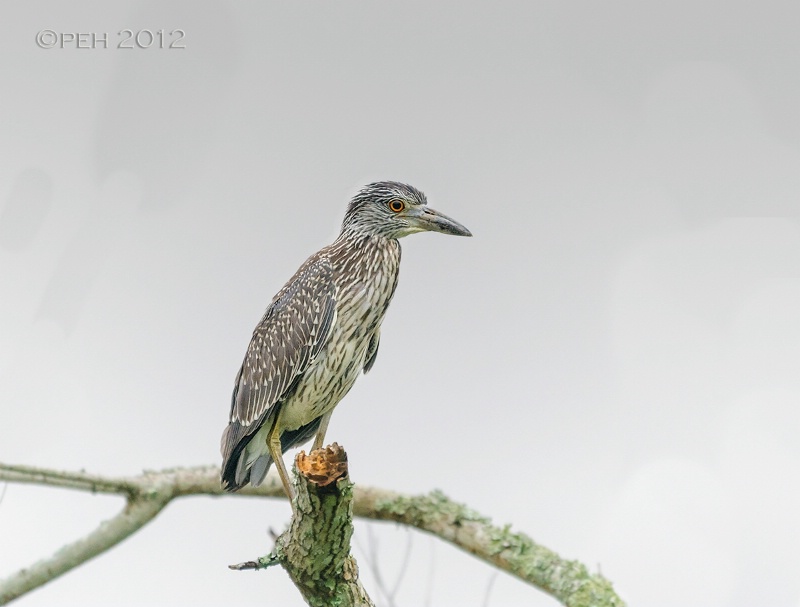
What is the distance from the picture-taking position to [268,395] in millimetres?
6309

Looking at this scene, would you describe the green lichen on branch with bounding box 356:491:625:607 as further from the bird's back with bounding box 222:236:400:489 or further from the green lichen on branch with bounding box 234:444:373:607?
the green lichen on branch with bounding box 234:444:373:607

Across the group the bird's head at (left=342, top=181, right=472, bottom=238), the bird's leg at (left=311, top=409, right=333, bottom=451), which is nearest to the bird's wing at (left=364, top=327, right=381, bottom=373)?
the bird's leg at (left=311, top=409, right=333, bottom=451)

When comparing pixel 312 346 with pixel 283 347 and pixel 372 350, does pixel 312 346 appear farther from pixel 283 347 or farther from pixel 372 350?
pixel 372 350

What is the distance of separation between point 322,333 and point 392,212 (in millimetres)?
912

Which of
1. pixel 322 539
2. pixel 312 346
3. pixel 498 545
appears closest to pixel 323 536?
pixel 322 539

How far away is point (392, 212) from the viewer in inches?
251

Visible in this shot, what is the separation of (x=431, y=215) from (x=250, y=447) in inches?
75.2

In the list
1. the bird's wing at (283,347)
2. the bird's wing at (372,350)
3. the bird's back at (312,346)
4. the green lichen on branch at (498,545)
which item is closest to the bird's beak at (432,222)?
the bird's back at (312,346)

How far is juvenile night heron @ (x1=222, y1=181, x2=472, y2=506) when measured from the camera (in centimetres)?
617

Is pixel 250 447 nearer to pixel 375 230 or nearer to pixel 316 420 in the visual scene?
pixel 316 420

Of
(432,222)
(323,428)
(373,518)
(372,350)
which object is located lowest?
(373,518)

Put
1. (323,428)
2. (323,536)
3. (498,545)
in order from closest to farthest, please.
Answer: (323,536) < (323,428) < (498,545)

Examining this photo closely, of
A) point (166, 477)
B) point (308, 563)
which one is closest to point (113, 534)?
point (166, 477)

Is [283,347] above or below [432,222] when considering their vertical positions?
below
